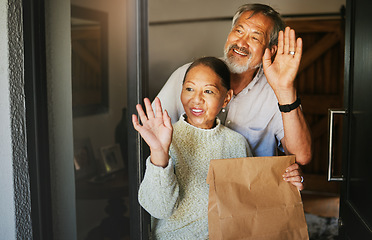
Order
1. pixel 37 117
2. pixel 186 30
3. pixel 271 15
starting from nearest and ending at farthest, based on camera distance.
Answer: pixel 271 15
pixel 186 30
pixel 37 117

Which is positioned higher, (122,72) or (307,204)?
(122,72)

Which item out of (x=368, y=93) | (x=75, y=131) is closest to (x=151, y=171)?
(x=75, y=131)

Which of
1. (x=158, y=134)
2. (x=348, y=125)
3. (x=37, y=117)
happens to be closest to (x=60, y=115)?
(x=37, y=117)

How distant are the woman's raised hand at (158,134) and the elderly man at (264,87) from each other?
0.62 ft

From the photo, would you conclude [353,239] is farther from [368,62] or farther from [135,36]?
[135,36]

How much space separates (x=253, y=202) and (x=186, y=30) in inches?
29.9

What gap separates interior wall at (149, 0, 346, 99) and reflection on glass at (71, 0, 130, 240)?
254mm

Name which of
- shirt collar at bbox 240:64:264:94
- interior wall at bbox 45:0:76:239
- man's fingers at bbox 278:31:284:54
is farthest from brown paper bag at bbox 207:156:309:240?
interior wall at bbox 45:0:76:239

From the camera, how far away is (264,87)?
1.41m

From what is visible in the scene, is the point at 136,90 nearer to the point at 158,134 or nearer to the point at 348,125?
the point at 158,134

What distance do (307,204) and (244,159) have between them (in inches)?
97.4

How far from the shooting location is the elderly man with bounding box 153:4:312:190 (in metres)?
1.33

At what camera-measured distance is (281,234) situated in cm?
130

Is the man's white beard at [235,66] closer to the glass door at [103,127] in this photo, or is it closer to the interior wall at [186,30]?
the interior wall at [186,30]
